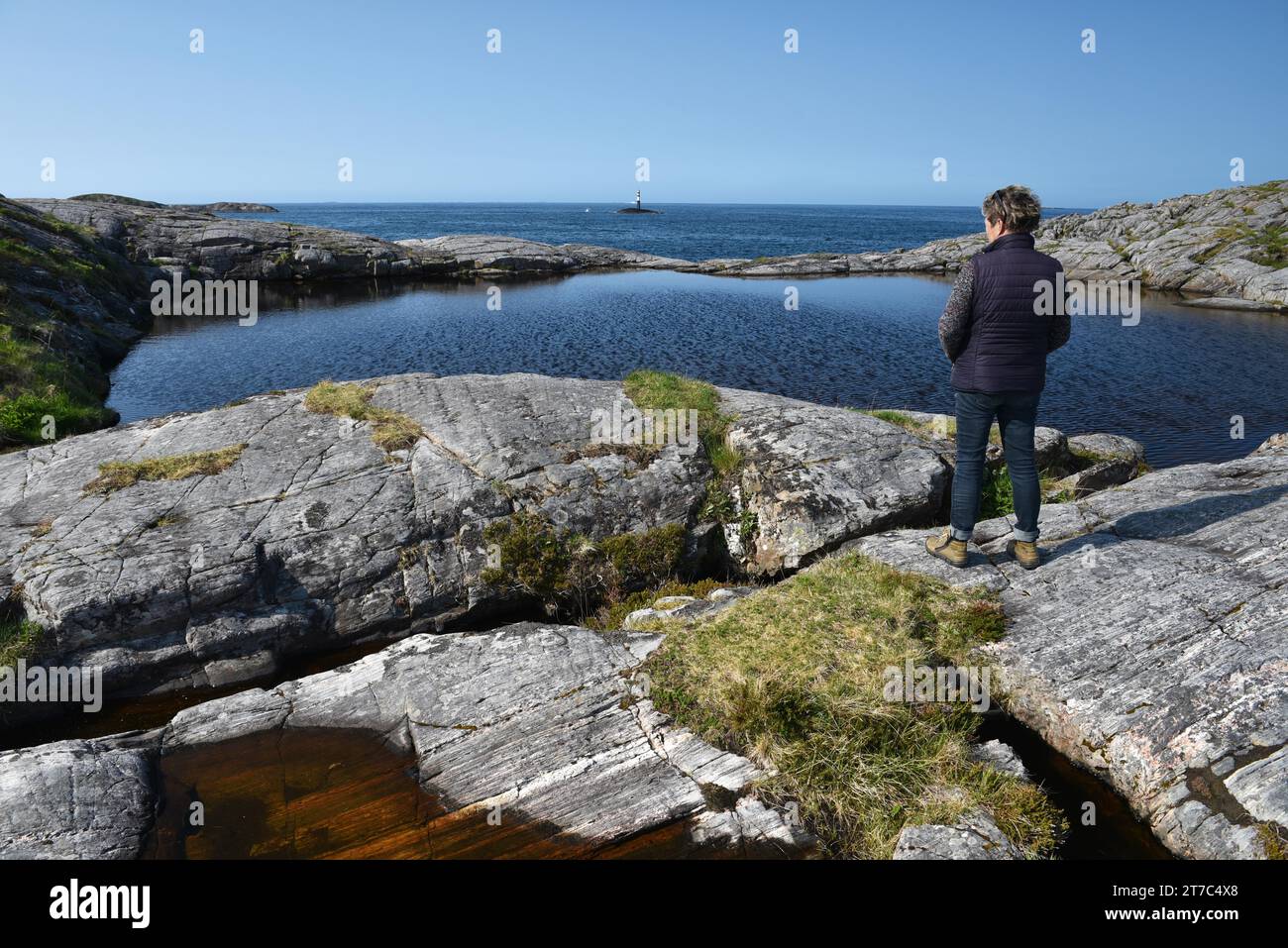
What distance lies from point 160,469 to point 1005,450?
1438 cm

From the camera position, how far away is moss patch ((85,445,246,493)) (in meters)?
12.8

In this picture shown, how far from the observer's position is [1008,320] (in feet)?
30.1

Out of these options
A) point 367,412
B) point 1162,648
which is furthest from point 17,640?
point 1162,648

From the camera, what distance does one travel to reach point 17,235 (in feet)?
127

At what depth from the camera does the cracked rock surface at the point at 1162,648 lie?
7230 mm

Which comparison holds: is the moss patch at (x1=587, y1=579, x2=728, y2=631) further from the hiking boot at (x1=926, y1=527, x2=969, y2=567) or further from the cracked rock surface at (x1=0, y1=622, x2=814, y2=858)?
the hiking boot at (x1=926, y1=527, x2=969, y2=567)

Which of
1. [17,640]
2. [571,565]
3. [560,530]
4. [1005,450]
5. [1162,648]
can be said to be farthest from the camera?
[560,530]

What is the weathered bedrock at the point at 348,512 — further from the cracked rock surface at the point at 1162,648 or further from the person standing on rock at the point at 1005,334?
the person standing on rock at the point at 1005,334

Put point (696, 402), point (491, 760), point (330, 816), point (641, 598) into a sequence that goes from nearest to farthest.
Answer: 1. point (330, 816)
2. point (491, 760)
3. point (641, 598)
4. point (696, 402)

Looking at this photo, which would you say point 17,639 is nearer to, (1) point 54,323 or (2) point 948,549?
(2) point 948,549

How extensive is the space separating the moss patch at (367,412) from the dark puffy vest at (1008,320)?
10284 mm

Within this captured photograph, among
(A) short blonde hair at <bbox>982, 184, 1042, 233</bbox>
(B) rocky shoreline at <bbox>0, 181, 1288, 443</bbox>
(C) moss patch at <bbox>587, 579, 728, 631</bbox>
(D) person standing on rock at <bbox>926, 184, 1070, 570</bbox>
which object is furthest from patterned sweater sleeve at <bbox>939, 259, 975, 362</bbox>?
(B) rocky shoreline at <bbox>0, 181, 1288, 443</bbox>

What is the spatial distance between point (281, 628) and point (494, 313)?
41.4 metres
